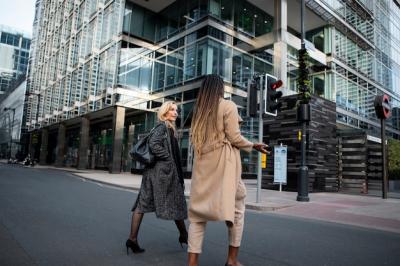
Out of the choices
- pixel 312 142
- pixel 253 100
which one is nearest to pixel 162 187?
pixel 253 100

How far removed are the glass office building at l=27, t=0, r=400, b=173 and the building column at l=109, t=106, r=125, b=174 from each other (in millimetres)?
84

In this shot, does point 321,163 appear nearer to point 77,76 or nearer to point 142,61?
point 142,61

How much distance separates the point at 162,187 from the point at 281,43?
2093cm

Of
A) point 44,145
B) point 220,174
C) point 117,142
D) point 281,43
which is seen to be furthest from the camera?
point 44,145

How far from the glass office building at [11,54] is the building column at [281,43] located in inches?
3597

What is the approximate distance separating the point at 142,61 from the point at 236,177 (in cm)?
2816

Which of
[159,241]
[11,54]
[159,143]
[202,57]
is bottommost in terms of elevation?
[159,241]

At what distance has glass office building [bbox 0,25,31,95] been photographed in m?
95.9

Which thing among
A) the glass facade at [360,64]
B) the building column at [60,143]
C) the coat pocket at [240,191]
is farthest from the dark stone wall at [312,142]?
the building column at [60,143]

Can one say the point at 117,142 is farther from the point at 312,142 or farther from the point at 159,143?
the point at 159,143

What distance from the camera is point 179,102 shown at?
26.0m

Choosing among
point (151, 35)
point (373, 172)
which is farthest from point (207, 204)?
point (151, 35)

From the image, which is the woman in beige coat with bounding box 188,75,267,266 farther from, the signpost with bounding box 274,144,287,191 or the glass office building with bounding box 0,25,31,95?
the glass office building with bounding box 0,25,31,95

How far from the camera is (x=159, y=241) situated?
14.5 ft
